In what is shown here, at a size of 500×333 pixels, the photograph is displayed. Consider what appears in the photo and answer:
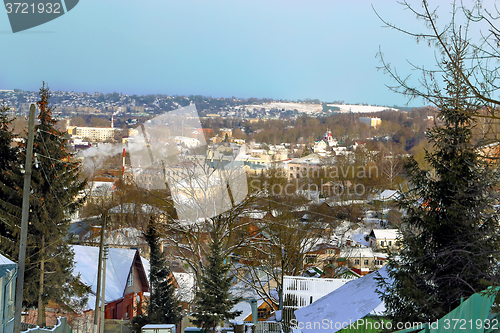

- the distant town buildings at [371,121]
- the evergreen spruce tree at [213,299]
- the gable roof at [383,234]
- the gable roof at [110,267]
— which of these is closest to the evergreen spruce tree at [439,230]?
the evergreen spruce tree at [213,299]

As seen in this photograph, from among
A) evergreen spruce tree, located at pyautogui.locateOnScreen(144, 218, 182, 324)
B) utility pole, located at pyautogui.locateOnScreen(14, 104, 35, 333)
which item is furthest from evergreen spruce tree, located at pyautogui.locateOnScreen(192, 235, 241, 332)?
utility pole, located at pyautogui.locateOnScreen(14, 104, 35, 333)

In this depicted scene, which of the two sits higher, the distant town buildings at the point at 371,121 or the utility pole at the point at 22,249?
the distant town buildings at the point at 371,121

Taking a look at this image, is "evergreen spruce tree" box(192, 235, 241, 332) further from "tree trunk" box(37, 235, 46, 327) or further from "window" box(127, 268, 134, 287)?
"window" box(127, 268, 134, 287)

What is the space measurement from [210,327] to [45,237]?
17.1ft

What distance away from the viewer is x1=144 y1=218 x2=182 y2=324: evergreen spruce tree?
14836mm

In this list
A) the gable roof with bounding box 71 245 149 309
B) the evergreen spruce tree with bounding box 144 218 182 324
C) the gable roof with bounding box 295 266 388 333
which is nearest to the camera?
the gable roof with bounding box 295 266 388 333

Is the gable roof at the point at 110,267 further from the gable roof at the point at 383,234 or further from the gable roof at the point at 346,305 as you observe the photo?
the gable roof at the point at 383,234

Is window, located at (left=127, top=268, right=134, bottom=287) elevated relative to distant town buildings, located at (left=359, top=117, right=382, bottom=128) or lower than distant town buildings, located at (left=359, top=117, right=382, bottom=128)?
lower

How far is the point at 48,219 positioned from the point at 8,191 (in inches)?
49.0

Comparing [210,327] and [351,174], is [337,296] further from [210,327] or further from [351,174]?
[351,174]

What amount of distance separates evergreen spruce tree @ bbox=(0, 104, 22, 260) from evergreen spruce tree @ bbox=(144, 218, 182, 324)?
4.87m

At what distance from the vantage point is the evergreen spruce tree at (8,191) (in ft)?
35.3

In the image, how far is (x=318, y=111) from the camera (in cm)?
14488

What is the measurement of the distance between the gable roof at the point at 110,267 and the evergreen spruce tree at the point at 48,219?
444 centimetres
